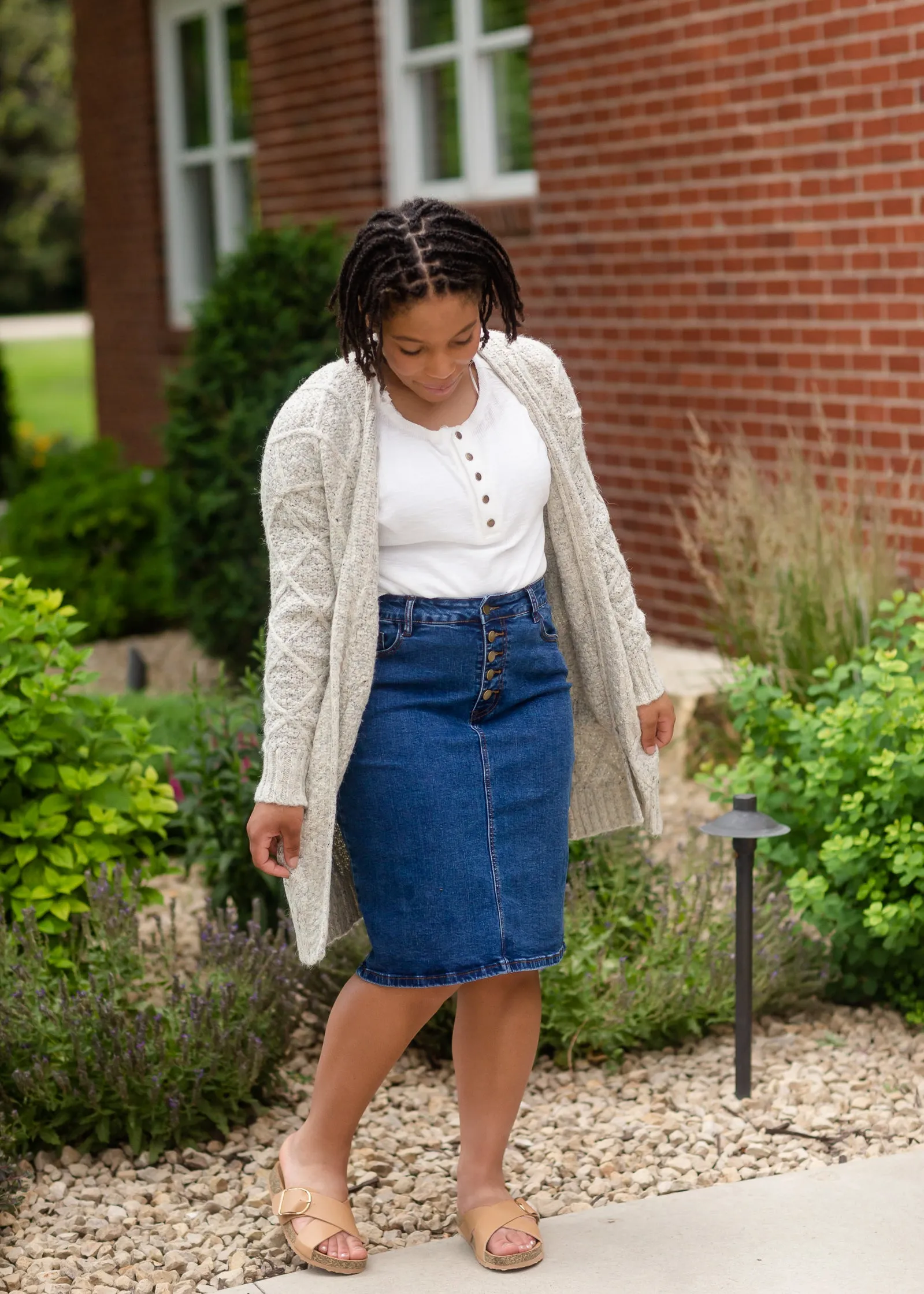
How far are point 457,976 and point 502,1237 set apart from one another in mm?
494

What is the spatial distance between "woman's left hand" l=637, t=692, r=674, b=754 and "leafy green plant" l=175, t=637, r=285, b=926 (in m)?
1.38

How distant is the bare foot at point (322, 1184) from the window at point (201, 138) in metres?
8.50

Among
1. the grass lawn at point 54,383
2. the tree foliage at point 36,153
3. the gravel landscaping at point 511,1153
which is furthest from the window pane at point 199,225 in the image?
the tree foliage at point 36,153

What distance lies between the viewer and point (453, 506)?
264 centimetres

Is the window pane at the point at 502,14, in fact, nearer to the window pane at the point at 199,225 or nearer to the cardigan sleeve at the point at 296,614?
the window pane at the point at 199,225

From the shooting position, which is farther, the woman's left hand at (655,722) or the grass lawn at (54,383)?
the grass lawn at (54,383)

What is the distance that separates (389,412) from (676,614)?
4275 millimetres

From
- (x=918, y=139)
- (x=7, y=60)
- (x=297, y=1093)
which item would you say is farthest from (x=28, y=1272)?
(x=7, y=60)

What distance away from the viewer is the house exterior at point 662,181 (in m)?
5.58

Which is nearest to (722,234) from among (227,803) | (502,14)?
(502,14)

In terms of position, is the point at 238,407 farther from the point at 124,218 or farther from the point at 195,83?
the point at 124,218

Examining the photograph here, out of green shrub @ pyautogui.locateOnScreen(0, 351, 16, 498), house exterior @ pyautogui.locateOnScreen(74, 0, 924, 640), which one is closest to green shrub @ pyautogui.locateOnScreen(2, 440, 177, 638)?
house exterior @ pyautogui.locateOnScreen(74, 0, 924, 640)

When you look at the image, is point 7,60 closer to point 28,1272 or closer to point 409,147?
point 409,147

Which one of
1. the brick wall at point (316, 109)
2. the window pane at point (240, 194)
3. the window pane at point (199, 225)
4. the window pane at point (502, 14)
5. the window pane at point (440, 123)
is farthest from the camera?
the window pane at point (199, 225)
